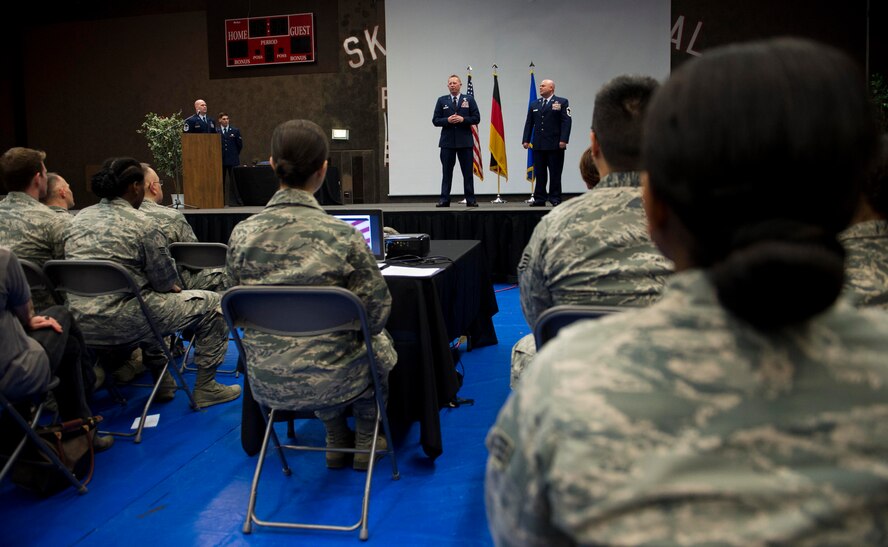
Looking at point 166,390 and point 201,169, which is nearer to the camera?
point 166,390

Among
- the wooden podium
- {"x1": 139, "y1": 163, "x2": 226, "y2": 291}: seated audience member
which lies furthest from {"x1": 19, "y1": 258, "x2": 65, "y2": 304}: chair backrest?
the wooden podium

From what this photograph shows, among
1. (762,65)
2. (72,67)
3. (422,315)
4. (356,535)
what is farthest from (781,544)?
(72,67)

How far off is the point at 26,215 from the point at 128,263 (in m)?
0.61

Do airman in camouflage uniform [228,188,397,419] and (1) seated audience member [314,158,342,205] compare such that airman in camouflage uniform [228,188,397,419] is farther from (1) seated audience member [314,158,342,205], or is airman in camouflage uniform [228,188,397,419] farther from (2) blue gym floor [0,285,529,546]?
(1) seated audience member [314,158,342,205]

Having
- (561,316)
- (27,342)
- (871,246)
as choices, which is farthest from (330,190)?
(871,246)

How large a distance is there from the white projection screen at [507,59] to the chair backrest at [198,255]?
6.59 meters

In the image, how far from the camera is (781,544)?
20.3 inches

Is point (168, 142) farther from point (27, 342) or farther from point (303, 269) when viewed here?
point (303, 269)

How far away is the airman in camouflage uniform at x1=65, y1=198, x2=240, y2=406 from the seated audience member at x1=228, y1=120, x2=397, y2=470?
0.98 meters

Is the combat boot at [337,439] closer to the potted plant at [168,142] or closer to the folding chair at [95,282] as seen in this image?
the folding chair at [95,282]

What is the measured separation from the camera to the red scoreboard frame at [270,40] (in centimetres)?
1079

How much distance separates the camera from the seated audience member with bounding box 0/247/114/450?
2.03 meters

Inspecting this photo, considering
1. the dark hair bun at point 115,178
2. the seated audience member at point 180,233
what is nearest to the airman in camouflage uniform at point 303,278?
the dark hair bun at point 115,178

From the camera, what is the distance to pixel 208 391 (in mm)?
3209
